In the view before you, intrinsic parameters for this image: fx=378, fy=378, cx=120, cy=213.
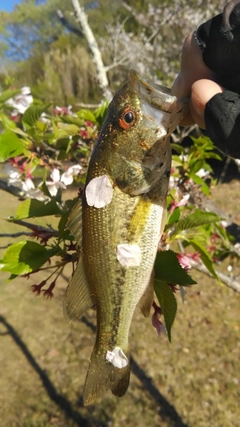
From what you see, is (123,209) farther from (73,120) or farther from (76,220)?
(73,120)

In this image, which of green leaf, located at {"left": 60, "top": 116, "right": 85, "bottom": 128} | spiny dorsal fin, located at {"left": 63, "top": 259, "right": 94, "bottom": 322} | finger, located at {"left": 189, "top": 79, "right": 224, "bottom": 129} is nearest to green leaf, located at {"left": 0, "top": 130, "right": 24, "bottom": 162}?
green leaf, located at {"left": 60, "top": 116, "right": 85, "bottom": 128}

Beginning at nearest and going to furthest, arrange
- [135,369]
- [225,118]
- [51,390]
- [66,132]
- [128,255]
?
[225,118], [128,255], [66,132], [51,390], [135,369]

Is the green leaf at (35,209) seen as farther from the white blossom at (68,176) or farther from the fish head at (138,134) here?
the white blossom at (68,176)

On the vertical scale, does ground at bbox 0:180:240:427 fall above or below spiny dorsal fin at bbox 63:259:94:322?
below

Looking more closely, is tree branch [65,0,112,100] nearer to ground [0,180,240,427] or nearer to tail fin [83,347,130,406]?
ground [0,180,240,427]

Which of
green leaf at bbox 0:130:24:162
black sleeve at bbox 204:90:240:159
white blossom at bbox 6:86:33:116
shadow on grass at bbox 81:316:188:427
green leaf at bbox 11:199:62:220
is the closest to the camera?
black sleeve at bbox 204:90:240:159

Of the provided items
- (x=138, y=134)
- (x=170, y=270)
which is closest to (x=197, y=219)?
(x=170, y=270)

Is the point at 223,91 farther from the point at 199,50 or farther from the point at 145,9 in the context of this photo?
the point at 145,9
